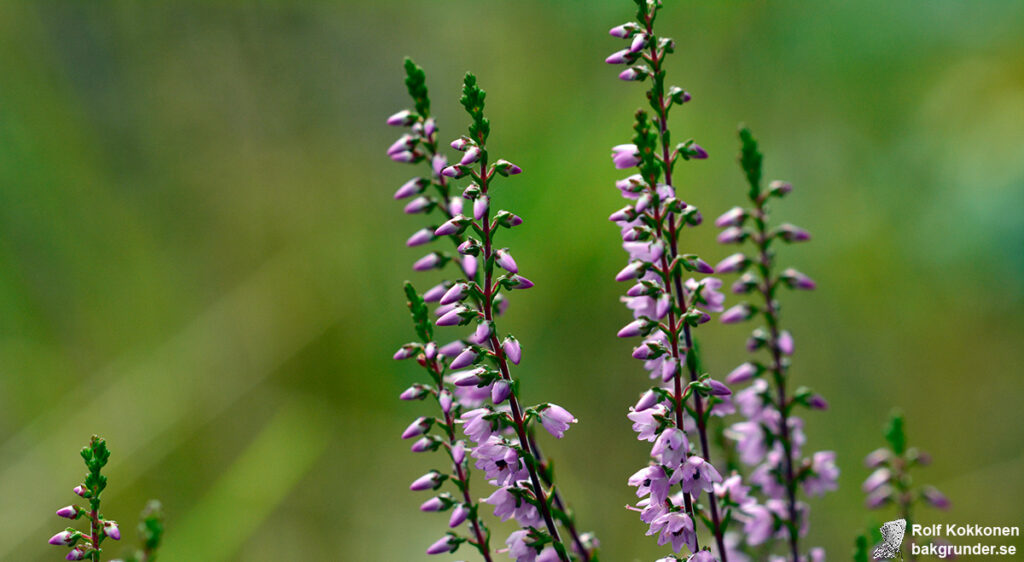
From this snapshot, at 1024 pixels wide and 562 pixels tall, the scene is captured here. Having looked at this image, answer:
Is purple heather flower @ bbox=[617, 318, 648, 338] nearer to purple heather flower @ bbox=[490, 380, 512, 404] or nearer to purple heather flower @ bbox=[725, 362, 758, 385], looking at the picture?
purple heather flower @ bbox=[490, 380, 512, 404]

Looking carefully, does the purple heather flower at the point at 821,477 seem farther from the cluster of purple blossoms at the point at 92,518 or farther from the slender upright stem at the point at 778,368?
the cluster of purple blossoms at the point at 92,518

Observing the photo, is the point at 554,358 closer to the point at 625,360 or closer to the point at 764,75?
the point at 625,360

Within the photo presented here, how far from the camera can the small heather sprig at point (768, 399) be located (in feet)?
2.69

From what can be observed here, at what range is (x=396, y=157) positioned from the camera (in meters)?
0.73

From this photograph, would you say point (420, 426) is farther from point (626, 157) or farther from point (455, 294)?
point (626, 157)

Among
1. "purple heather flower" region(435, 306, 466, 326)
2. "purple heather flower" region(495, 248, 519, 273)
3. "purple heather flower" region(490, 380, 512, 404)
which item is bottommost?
"purple heather flower" region(490, 380, 512, 404)

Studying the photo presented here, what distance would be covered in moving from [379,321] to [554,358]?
507 mm

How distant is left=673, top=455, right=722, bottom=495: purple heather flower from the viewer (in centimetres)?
59

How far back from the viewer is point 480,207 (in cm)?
61

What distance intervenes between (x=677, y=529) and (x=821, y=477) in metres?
0.36

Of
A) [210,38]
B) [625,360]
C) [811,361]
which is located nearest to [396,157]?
[625,360]

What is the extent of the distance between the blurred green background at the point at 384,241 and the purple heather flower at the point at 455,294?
1344mm

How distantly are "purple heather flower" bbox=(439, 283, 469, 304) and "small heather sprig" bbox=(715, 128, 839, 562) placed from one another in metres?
0.33

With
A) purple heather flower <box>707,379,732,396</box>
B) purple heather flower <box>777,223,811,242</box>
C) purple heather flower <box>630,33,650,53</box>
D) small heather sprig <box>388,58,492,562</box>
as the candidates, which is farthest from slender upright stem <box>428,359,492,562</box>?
purple heather flower <box>777,223,811,242</box>
